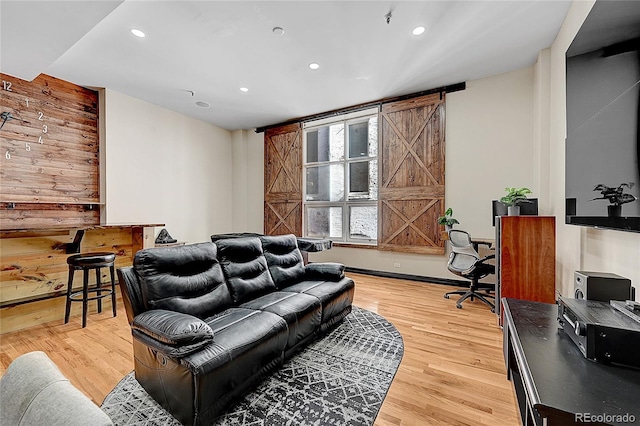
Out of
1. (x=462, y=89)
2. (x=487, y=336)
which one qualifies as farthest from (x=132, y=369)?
(x=462, y=89)

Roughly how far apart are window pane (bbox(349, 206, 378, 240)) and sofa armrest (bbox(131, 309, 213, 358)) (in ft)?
13.7

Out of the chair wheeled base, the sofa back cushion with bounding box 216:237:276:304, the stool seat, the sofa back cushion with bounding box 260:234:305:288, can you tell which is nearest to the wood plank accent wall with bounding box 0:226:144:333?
the stool seat

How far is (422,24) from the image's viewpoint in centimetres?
297

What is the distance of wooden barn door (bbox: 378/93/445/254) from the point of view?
4.58 m

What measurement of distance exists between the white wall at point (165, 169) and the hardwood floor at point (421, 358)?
2.19 metres

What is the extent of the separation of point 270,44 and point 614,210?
3535 millimetres

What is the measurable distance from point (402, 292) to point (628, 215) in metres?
2.91

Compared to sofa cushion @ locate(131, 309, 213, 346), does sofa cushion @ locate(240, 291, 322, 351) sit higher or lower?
lower

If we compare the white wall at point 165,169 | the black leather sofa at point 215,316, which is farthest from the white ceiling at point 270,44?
the black leather sofa at point 215,316

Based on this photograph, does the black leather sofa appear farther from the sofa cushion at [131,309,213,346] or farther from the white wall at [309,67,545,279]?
the white wall at [309,67,545,279]

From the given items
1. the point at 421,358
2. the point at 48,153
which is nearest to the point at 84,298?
the point at 48,153

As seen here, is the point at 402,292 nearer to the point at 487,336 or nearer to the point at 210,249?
the point at 487,336

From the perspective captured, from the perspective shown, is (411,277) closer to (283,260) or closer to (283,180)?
(283,260)

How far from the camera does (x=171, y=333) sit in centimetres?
148
